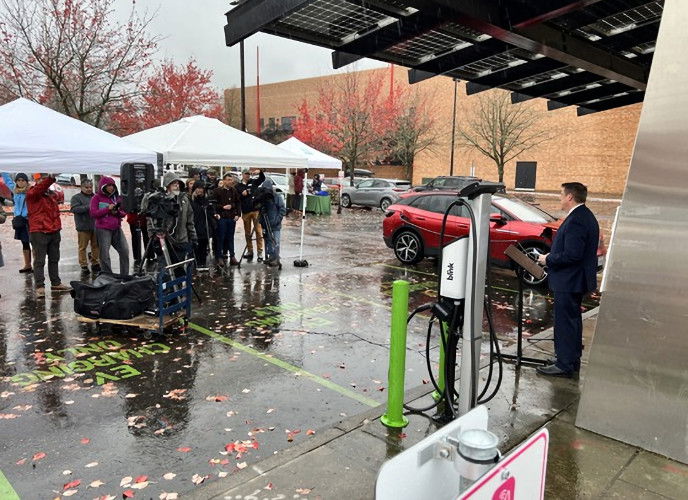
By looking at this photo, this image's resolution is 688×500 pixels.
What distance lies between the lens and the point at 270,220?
10.7m

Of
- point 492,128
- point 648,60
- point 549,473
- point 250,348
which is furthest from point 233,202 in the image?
point 492,128

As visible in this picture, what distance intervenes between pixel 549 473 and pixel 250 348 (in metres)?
3.60

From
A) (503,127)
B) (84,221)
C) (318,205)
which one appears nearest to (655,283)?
(84,221)

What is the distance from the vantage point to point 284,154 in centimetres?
1045

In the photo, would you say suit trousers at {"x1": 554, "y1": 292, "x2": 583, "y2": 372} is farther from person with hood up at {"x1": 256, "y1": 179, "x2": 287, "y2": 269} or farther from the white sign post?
person with hood up at {"x1": 256, "y1": 179, "x2": 287, "y2": 269}

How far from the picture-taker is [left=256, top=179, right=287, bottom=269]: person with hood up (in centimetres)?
1066

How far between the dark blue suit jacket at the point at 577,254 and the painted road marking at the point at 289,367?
2.09 metres

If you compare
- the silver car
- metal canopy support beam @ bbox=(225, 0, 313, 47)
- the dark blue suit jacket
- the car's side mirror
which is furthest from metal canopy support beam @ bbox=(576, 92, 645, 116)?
the silver car

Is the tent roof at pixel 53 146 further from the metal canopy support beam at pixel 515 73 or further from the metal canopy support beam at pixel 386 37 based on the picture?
the metal canopy support beam at pixel 515 73

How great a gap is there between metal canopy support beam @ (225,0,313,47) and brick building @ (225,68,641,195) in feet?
117

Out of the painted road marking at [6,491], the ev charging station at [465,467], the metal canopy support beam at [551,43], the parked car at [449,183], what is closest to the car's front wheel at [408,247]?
the metal canopy support beam at [551,43]

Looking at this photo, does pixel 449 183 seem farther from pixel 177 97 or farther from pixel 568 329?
pixel 568 329

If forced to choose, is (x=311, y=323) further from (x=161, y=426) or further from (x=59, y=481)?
(x=59, y=481)

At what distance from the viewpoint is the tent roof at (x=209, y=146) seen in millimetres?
9344
